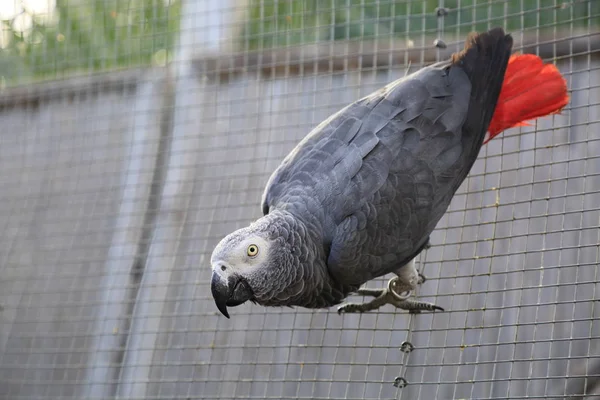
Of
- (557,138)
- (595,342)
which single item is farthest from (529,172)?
(595,342)

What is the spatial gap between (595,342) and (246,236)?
131 cm

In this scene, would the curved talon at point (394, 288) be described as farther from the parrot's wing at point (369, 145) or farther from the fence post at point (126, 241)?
the fence post at point (126, 241)

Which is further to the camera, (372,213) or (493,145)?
(493,145)

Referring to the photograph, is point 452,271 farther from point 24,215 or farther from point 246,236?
point 24,215

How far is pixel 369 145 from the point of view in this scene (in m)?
2.03

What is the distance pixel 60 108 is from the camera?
3.47 metres

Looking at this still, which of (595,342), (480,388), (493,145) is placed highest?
(493,145)

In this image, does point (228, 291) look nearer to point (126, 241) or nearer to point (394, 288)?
point (394, 288)

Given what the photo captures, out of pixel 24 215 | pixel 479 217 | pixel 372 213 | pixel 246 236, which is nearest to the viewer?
pixel 246 236

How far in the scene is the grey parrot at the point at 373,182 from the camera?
1.87 meters

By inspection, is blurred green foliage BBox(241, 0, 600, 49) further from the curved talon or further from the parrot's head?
the parrot's head

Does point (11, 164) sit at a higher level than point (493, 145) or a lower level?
lower

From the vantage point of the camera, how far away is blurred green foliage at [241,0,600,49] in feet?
8.91

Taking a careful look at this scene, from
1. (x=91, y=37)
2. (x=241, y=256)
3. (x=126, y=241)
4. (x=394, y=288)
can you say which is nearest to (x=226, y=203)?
(x=126, y=241)
